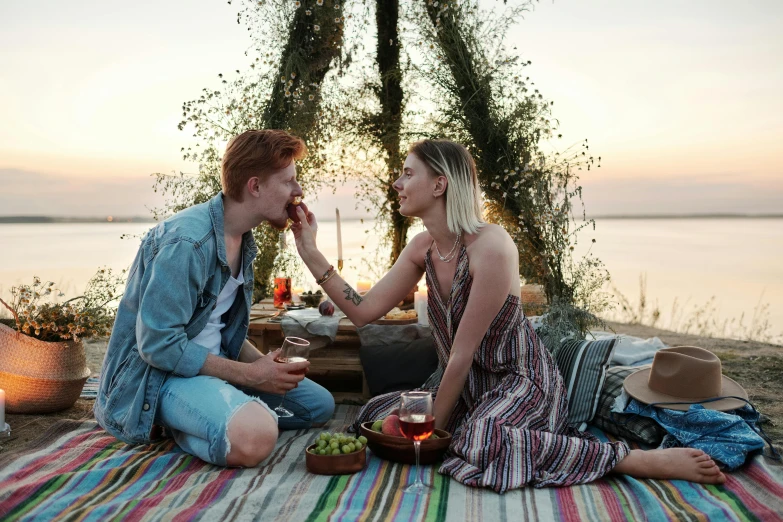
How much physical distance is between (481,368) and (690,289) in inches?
357

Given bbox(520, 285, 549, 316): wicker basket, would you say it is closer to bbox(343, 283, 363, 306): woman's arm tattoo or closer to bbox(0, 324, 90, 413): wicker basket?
bbox(343, 283, 363, 306): woman's arm tattoo

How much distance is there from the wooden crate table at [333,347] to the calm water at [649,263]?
1540mm

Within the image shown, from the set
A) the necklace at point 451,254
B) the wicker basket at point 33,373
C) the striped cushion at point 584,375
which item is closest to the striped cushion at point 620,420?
the striped cushion at point 584,375

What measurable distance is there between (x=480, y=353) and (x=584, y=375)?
0.83 m

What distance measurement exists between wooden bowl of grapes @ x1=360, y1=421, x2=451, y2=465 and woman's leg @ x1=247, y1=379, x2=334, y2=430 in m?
0.73

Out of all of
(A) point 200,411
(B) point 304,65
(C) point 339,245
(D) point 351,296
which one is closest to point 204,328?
(A) point 200,411

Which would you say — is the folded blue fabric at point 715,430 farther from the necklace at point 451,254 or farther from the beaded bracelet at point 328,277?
the beaded bracelet at point 328,277

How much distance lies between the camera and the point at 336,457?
281 centimetres

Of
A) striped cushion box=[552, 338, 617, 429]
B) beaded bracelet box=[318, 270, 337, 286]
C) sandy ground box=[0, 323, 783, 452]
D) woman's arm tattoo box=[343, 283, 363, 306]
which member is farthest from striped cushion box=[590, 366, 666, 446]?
beaded bracelet box=[318, 270, 337, 286]

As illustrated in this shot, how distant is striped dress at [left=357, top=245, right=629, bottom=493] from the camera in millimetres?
2729

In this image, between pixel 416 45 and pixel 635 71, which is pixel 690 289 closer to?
pixel 635 71

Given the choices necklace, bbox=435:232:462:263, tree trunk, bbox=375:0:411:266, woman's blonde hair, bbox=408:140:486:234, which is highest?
tree trunk, bbox=375:0:411:266

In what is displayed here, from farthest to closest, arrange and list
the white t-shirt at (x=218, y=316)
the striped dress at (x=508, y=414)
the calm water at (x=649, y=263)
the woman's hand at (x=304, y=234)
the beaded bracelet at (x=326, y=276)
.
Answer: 1. the calm water at (x=649, y=263)
2. the beaded bracelet at (x=326, y=276)
3. the woman's hand at (x=304, y=234)
4. the white t-shirt at (x=218, y=316)
5. the striped dress at (x=508, y=414)

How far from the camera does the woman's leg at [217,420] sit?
279cm
